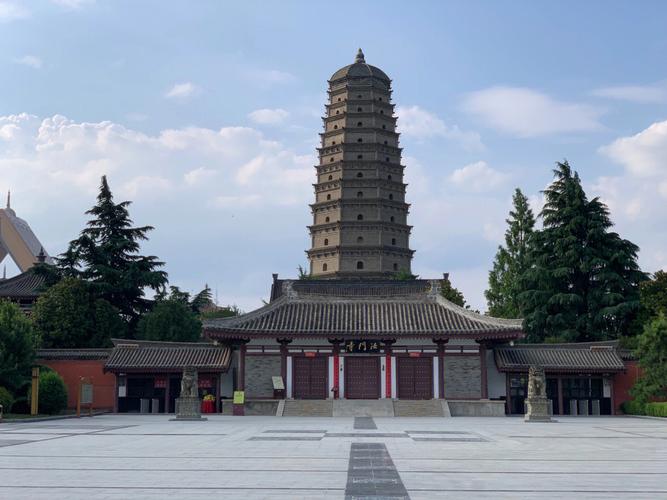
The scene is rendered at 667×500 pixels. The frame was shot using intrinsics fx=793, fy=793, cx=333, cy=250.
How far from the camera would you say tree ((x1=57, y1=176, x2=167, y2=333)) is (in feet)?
158

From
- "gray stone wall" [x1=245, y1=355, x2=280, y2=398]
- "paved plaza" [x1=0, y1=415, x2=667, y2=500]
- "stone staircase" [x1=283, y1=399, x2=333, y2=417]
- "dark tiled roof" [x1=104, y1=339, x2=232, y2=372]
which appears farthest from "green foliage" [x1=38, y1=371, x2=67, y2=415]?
"stone staircase" [x1=283, y1=399, x2=333, y2=417]

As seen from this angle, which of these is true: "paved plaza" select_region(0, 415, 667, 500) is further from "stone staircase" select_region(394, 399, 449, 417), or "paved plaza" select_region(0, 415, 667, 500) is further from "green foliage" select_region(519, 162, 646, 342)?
"green foliage" select_region(519, 162, 646, 342)

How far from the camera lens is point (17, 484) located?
11.6 m

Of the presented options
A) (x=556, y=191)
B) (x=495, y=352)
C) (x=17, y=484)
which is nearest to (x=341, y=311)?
Result: (x=495, y=352)

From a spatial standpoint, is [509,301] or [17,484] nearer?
[17,484]

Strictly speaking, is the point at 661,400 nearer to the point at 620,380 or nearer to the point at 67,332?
the point at 620,380

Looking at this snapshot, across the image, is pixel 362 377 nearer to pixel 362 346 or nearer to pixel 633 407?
pixel 362 346

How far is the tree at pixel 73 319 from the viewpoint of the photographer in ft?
134

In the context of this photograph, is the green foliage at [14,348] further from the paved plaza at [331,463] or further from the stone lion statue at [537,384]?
the stone lion statue at [537,384]

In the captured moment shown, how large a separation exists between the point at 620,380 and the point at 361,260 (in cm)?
3046

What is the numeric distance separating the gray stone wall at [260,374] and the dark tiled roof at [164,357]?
107 centimetres

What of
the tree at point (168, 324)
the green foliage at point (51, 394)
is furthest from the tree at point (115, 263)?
the green foliage at point (51, 394)

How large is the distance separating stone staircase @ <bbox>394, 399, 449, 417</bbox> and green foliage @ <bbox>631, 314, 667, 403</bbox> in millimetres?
8283

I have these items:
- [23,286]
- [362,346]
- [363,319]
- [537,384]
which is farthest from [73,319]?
[537,384]
